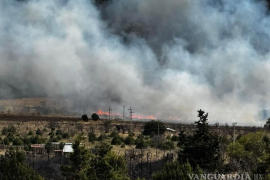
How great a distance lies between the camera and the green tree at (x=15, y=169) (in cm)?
3126

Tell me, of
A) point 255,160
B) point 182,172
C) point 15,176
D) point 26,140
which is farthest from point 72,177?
point 26,140

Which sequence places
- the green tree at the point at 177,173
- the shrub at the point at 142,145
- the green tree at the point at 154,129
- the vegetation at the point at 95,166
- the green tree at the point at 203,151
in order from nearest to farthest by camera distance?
1. the green tree at the point at 177,173
2. the vegetation at the point at 95,166
3. the green tree at the point at 203,151
4. the shrub at the point at 142,145
5. the green tree at the point at 154,129

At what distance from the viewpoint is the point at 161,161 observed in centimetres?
4675


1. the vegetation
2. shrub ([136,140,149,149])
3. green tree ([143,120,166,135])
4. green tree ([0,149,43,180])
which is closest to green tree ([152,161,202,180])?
the vegetation

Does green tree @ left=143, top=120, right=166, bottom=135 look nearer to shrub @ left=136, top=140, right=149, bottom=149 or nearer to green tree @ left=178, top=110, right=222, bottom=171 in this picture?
shrub @ left=136, top=140, right=149, bottom=149

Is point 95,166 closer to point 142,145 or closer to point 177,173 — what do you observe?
point 177,173

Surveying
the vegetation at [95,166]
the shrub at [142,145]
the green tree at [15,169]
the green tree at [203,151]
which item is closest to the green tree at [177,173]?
the vegetation at [95,166]

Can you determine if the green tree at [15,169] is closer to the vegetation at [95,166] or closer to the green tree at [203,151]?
the vegetation at [95,166]

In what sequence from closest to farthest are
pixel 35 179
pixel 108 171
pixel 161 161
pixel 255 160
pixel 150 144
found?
pixel 35 179
pixel 108 171
pixel 255 160
pixel 161 161
pixel 150 144

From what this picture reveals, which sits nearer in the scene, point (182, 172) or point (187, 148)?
point (182, 172)

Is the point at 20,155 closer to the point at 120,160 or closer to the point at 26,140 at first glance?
the point at 120,160

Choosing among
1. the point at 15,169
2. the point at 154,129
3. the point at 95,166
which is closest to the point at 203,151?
the point at 95,166

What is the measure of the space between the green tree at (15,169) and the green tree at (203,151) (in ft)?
60.1

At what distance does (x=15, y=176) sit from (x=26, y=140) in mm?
39424
